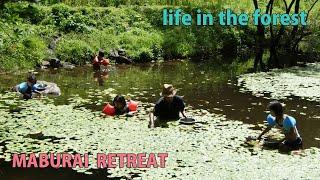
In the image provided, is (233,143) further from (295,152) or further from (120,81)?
(120,81)

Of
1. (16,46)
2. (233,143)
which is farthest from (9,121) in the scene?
(16,46)

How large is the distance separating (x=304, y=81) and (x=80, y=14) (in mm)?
16343

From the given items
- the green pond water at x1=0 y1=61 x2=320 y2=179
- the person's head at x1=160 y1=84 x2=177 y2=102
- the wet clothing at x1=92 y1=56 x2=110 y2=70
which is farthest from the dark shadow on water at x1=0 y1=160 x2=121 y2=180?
the wet clothing at x1=92 y1=56 x2=110 y2=70

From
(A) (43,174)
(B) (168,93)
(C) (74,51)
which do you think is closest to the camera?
(A) (43,174)

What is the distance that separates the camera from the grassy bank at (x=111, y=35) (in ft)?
95.4

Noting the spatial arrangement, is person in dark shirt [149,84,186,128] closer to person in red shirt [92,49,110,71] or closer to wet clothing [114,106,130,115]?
wet clothing [114,106,130,115]

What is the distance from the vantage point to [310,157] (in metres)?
12.4

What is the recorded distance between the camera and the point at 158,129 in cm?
1492

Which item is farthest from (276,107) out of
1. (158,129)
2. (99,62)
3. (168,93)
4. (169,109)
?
(99,62)

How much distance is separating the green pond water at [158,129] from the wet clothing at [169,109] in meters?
0.60

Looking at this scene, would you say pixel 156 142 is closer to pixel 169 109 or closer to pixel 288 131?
pixel 169 109

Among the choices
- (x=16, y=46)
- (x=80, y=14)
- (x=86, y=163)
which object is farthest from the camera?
(x=80, y=14)

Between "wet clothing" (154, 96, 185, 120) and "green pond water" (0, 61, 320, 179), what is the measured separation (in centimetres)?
60

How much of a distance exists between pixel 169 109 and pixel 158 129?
100 centimetres
